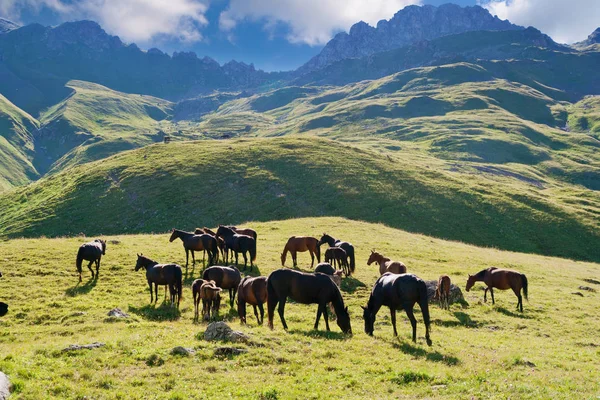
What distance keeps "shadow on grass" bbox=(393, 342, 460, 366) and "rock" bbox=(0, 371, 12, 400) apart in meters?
12.8

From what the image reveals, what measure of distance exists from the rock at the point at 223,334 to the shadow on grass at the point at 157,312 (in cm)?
621

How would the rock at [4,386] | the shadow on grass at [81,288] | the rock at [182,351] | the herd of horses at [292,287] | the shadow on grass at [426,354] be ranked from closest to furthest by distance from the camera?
the rock at [4,386]
the rock at [182,351]
the shadow on grass at [426,354]
the herd of horses at [292,287]
the shadow on grass at [81,288]

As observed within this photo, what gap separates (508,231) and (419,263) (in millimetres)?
37276

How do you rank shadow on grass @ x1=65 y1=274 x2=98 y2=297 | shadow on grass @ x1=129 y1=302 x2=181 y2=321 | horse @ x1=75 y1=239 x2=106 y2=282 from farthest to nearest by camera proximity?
horse @ x1=75 y1=239 x2=106 y2=282
shadow on grass @ x1=65 y1=274 x2=98 y2=297
shadow on grass @ x1=129 y1=302 x2=181 y2=321

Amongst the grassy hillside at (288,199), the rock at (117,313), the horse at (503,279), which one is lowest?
the rock at (117,313)

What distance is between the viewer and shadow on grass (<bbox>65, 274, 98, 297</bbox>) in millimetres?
23844

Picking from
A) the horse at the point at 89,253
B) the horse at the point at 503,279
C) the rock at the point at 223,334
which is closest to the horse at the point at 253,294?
the rock at the point at 223,334

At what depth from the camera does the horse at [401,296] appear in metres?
16.8

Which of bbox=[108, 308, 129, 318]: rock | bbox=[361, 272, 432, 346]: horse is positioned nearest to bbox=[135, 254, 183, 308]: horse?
bbox=[108, 308, 129, 318]: rock

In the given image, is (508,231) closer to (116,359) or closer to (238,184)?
(238,184)

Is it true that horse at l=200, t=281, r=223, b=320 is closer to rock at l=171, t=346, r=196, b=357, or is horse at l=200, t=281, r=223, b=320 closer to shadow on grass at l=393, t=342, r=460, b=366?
rock at l=171, t=346, r=196, b=357

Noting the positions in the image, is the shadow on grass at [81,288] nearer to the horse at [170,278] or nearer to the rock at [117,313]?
the horse at [170,278]

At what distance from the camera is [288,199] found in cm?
7450

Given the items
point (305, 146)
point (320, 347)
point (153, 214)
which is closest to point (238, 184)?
point (153, 214)
